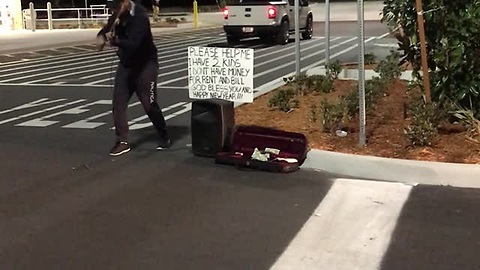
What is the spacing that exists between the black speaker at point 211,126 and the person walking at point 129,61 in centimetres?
54

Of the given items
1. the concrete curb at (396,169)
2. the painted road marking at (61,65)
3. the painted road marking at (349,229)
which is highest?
the painted road marking at (61,65)

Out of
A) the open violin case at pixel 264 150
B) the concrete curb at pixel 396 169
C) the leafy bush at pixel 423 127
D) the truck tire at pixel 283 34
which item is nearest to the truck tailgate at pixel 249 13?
the truck tire at pixel 283 34

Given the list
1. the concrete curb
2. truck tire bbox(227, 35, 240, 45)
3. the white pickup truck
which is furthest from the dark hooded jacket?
truck tire bbox(227, 35, 240, 45)

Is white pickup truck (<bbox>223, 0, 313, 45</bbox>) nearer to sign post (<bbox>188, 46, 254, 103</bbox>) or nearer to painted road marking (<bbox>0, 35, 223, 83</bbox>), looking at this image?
painted road marking (<bbox>0, 35, 223, 83</bbox>)

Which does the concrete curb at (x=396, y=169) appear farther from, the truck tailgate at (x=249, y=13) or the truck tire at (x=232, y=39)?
the truck tire at (x=232, y=39)

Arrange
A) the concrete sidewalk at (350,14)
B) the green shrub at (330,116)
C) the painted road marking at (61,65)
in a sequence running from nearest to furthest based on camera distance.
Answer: the green shrub at (330,116) → the painted road marking at (61,65) → the concrete sidewalk at (350,14)

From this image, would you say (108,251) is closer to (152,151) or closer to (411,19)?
(152,151)

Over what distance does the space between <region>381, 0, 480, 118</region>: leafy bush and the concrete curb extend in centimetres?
141

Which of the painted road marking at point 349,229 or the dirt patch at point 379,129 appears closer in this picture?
the painted road marking at point 349,229

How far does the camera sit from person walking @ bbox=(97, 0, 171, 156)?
750 centimetres

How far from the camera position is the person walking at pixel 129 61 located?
295 inches

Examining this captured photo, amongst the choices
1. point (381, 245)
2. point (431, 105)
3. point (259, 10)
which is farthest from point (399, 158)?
point (259, 10)

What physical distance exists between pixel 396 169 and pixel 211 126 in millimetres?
1961

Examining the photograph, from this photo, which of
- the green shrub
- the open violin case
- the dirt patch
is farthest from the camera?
the green shrub
